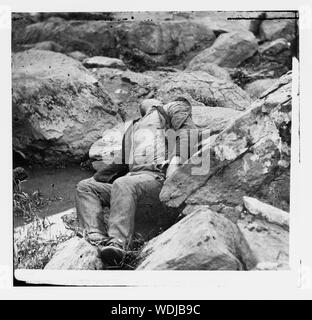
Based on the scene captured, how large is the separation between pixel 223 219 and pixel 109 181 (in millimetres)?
1425

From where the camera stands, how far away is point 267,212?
6629mm

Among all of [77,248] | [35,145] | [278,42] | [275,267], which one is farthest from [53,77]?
[275,267]

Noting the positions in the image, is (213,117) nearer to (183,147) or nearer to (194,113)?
(194,113)

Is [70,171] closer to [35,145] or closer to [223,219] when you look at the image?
[35,145]

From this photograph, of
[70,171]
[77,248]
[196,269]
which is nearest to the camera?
[196,269]

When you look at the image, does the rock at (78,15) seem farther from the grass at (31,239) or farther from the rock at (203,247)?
the rock at (203,247)

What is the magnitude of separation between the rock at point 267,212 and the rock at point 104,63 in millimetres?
2477

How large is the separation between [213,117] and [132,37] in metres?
1.52

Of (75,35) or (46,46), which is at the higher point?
(75,35)

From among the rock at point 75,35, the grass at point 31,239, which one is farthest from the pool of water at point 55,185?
the rock at point 75,35

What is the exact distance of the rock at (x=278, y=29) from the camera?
720cm

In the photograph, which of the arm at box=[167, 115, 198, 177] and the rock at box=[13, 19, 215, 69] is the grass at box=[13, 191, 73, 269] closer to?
the arm at box=[167, 115, 198, 177]

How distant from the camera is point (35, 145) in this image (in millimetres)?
Answer: 7664

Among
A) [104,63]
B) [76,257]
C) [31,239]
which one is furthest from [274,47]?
[31,239]
